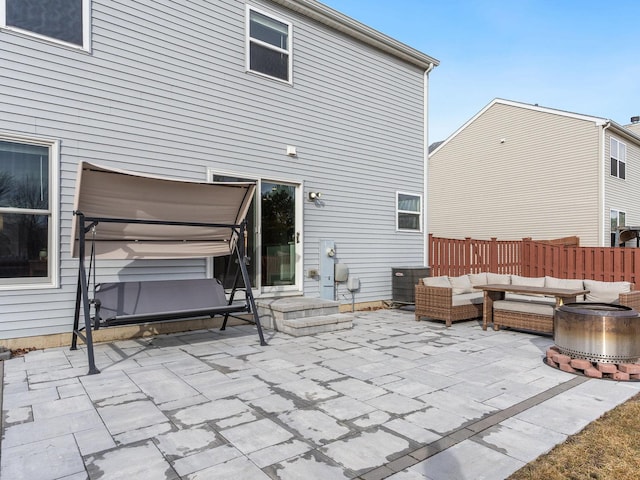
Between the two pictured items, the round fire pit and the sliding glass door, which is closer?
the round fire pit

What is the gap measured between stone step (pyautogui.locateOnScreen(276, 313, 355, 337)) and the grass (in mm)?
3615

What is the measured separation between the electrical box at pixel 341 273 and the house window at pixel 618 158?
12.1 metres

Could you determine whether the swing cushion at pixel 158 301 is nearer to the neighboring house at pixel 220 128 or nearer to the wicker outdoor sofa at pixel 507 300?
the neighboring house at pixel 220 128

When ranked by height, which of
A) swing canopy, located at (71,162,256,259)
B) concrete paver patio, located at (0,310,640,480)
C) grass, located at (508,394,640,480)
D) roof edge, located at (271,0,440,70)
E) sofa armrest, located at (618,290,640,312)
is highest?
roof edge, located at (271,0,440,70)

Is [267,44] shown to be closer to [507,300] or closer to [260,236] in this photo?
[260,236]

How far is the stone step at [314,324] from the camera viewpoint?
226 inches

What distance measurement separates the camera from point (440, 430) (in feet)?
9.04

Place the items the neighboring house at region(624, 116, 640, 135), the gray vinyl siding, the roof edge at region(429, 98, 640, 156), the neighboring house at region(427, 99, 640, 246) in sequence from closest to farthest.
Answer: the roof edge at region(429, 98, 640, 156), the neighboring house at region(427, 99, 640, 246), the gray vinyl siding, the neighboring house at region(624, 116, 640, 135)

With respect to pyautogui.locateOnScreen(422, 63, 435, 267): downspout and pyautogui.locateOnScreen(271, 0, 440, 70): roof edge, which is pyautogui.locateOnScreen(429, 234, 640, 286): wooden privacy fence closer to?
pyautogui.locateOnScreen(422, 63, 435, 267): downspout

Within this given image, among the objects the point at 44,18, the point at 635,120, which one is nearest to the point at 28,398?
the point at 44,18

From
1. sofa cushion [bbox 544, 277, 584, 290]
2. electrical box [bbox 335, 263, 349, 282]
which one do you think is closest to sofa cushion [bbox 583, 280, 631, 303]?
sofa cushion [bbox 544, 277, 584, 290]

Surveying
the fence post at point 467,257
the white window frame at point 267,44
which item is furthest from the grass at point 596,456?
the fence post at point 467,257

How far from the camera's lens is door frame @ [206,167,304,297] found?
627 centimetres

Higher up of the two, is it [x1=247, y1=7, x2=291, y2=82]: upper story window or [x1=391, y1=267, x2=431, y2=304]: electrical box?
[x1=247, y1=7, x2=291, y2=82]: upper story window
